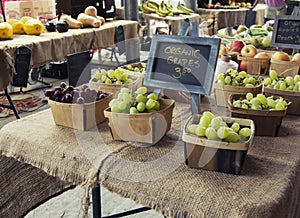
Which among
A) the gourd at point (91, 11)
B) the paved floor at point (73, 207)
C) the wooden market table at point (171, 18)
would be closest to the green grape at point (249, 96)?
the paved floor at point (73, 207)

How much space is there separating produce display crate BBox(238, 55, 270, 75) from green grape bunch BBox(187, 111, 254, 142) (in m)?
0.97

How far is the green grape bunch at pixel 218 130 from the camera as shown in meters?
1.04

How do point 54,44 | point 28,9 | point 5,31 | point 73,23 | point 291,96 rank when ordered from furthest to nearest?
point 28,9
point 73,23
point 54,44
point 5,31
point 291,96

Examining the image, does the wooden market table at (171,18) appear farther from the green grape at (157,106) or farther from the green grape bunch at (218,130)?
the green grape bunch at (218,130)

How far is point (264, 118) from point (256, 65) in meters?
0.82

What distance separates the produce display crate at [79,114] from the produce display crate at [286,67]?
0.96 metres

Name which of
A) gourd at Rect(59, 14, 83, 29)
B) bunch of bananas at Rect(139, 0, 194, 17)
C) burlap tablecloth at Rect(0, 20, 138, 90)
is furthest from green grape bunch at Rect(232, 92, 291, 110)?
bunch of bananas at Rect(139, 0, 194, 17)

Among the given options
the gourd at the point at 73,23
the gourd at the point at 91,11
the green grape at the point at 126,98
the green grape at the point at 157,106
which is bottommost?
the gourd at the point at 73,23

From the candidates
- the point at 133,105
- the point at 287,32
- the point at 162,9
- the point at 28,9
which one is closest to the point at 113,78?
the point at 133,105

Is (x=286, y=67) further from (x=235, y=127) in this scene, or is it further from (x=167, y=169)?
(x=167, y=169)

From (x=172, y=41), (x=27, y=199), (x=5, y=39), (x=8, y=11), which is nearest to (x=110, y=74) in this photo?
(x=172, y=41)

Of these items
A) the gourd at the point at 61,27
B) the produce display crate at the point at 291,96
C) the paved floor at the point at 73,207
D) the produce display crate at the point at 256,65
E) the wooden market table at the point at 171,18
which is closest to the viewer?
the produce display crate at the point at 291,96

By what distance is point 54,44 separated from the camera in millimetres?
3797

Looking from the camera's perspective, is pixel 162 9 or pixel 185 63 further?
pixel 162 9
